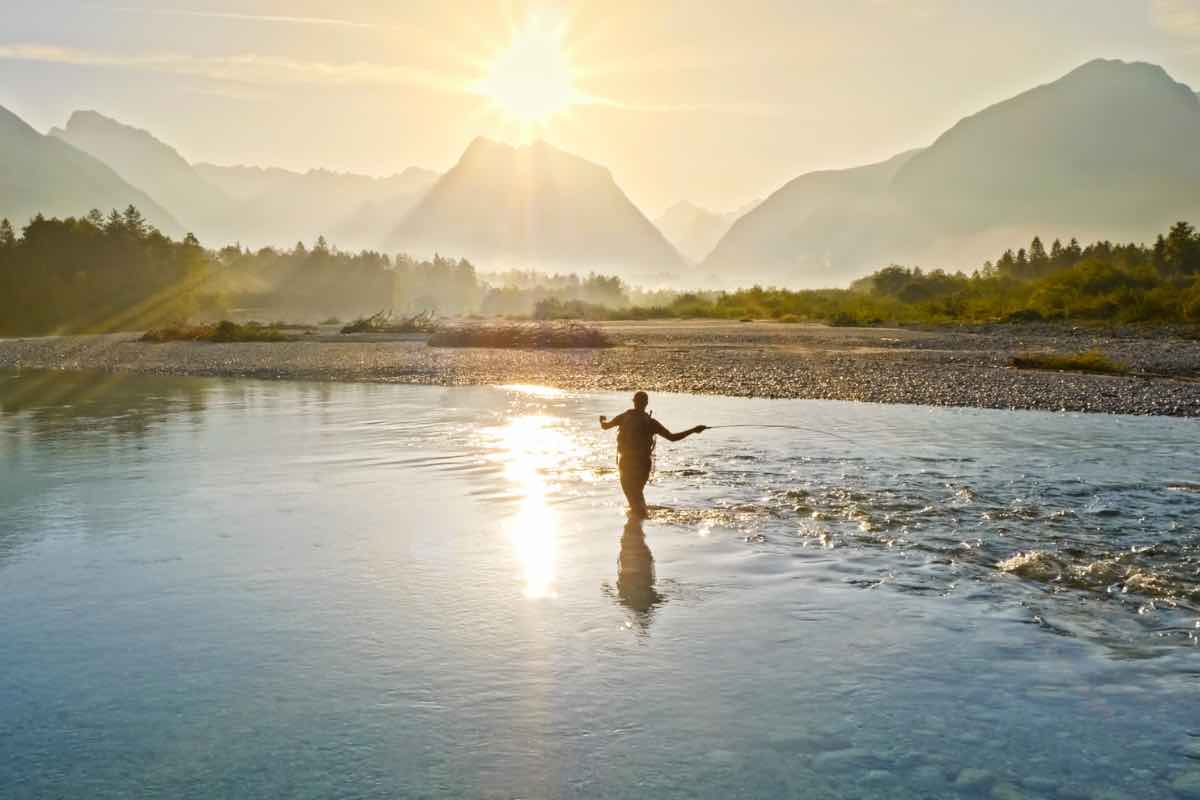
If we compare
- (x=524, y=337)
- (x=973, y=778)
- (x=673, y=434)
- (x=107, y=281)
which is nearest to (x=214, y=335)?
(x=524, y=337)

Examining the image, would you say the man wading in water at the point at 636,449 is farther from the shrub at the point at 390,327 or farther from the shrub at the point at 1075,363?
the shrub at the point at 390,327

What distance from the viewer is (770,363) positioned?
120ft

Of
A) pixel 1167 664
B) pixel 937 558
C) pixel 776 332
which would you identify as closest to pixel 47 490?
pixel 937 558

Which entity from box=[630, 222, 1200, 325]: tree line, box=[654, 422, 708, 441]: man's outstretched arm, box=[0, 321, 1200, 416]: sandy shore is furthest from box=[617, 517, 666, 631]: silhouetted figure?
box=[630, 222, 1200, 325]: tree line

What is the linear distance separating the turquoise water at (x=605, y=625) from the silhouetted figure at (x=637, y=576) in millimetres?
46

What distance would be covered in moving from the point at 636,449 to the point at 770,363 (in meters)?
24.5

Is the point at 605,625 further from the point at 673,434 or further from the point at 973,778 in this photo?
the point at 673,434

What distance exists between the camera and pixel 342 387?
3259 cm

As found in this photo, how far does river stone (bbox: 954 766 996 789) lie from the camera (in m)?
5.90

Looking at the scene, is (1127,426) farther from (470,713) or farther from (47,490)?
(47,490)

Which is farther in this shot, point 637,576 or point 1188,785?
point 637,576

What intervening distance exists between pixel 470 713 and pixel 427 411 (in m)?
18.6

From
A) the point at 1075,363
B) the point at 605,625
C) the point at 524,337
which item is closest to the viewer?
the point at 605,625

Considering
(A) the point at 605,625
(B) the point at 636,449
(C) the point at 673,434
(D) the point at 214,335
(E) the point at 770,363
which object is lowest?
(A) the point at 605,625
